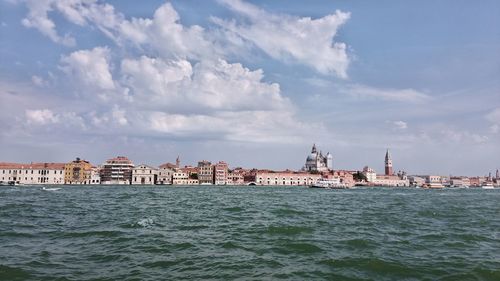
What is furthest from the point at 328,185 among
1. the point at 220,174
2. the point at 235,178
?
the point at 235,178

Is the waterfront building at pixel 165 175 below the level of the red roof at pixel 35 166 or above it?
below

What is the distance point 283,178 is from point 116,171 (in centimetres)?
7232

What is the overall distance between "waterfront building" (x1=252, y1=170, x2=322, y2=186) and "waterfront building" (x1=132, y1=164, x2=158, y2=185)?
141ft

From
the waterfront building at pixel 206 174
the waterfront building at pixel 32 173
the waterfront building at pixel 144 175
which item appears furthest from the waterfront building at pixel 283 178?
the waterfront building at pixel 32 173

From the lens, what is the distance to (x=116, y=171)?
153 metres

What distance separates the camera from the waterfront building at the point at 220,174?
535 feet

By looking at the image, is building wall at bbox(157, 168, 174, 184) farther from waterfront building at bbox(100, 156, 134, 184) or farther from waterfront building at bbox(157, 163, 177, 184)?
waterfront building at bbox(100, 156, 134, 184)

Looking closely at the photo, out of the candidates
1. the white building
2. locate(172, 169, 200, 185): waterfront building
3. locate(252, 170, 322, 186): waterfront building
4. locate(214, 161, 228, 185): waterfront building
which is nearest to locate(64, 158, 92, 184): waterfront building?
the white building

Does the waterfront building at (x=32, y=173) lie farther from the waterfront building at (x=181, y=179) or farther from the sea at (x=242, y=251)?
the sea at (x=242, y=251)

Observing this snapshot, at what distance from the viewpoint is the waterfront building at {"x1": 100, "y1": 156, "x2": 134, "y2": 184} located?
498 feet

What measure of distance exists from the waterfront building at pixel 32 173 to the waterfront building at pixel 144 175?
957 inches

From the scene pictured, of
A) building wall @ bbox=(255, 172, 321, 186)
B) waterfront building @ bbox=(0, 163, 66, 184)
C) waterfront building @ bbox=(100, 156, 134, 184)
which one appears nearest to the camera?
waterfront building @ bbox=(0, 163, 66, 184)

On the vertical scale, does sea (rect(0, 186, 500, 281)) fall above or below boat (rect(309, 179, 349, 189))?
below

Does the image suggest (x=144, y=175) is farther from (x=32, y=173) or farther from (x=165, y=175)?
(x=32, y=173)
